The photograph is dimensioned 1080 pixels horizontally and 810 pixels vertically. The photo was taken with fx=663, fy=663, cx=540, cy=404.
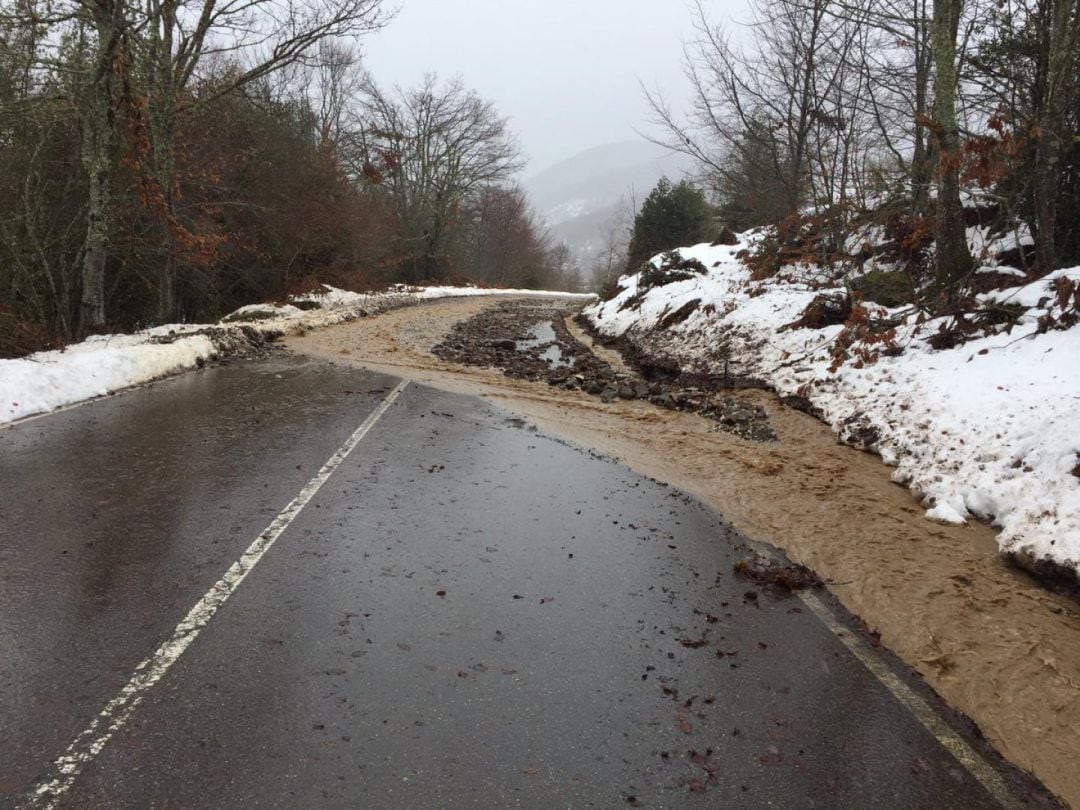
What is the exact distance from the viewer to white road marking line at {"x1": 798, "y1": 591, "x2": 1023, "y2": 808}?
281 cm

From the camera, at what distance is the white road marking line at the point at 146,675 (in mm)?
2471

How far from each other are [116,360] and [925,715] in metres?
11.0

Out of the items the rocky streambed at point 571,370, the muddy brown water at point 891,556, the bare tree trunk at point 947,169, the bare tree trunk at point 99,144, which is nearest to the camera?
the muddy brown water at point 891,556

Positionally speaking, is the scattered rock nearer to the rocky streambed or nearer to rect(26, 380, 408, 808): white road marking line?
rect(26, 380, 408, 808): white road marking line

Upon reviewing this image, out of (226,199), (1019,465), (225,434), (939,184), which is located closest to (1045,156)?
(939,184)

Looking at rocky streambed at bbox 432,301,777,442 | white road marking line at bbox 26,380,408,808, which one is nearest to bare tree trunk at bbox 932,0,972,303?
rocky streambed at bbox 432,301,777,442

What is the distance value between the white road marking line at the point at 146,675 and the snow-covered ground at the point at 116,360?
4.97m

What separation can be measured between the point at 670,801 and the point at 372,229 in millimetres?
31425

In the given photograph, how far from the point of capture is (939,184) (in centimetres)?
987

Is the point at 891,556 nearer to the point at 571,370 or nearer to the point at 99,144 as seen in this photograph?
the point at 571,370

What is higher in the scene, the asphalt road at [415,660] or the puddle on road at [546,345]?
the puddle on road at [546,345]

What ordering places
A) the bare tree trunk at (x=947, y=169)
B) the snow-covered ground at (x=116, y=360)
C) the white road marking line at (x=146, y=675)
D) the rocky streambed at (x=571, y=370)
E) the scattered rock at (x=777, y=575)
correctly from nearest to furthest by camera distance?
the white road marking line at (x=146, y=675) < the scattered rock at (x=777, y=575) < the snow-covered ground at (x=116, y=360) < the bare tree trunk at (x=947, y=169) < the rocky streambed at (x=571, y=370)

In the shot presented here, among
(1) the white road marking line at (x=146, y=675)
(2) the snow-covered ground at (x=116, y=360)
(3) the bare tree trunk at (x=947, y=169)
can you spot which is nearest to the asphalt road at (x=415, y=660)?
(1) the white road marking line at (x=146, y=675)

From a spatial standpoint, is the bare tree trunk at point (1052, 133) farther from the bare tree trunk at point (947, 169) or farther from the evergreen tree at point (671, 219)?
the evergreen tree at point (671, 219)
